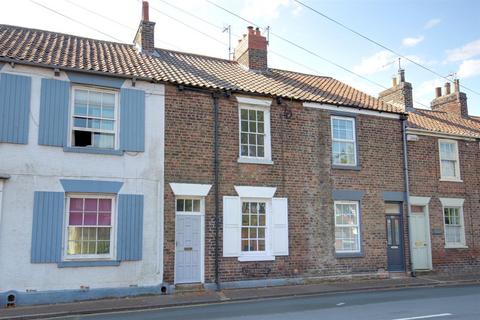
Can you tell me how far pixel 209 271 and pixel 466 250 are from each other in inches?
444

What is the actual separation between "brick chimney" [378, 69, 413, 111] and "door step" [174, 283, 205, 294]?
12905 millimetres

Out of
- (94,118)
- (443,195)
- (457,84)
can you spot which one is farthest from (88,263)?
(457,84)

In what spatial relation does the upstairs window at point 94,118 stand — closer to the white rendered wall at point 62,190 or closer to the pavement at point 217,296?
the white rendered wall at point 62,190

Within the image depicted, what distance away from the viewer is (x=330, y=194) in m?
16.2

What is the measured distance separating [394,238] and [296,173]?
4888mm

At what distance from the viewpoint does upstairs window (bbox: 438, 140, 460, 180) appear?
758 inches

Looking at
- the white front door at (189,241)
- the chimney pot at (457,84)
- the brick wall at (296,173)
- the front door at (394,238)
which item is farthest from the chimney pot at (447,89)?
the white front door at (189,241)

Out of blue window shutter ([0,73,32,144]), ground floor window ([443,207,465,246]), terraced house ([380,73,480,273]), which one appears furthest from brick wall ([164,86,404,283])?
blue window shutter ([0,73,32,144])

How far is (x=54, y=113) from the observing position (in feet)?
41.7

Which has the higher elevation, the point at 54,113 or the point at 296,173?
the point at 54,113

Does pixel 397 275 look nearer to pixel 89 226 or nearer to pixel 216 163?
pixel 216 163

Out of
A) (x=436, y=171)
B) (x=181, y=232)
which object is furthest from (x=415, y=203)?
(x=181, y=232)

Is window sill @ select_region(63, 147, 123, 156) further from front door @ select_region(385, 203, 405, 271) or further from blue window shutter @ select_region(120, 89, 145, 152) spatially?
front door @ select_region(385, 203, 405, 271)

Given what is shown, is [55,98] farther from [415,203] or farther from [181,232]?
[415,203]
